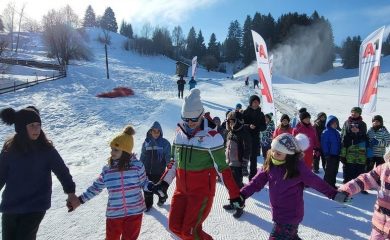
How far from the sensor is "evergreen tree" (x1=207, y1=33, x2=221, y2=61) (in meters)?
98.5

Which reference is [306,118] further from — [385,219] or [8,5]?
[8,5]

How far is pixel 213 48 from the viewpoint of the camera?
3939 inches

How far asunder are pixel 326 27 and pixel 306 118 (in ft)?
295

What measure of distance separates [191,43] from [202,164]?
103 meters

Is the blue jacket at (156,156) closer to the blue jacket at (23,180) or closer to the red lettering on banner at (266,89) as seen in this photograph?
the blue jacket at (23,180)

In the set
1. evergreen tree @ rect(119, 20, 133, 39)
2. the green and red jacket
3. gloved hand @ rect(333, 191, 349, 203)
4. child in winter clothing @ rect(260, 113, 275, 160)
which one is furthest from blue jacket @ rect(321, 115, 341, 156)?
evergreen tree @ rect(119, 20, 133, 39)

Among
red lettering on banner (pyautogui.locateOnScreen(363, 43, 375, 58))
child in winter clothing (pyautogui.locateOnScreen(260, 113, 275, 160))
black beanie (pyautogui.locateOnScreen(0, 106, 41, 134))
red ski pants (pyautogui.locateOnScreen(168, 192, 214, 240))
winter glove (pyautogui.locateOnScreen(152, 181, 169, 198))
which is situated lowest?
child in winter clothing (pyautogui.locateOnScreen(260, 113, 275, 160))

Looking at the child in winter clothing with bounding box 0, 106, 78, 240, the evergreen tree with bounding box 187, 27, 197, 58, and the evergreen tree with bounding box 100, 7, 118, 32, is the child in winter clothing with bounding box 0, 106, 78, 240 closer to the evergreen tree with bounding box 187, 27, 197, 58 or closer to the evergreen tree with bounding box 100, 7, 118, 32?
the evergreen tree with bounding box 187, 27, 197, 58

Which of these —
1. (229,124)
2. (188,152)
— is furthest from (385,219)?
(229,124)

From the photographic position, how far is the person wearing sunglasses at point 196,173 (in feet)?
13.6

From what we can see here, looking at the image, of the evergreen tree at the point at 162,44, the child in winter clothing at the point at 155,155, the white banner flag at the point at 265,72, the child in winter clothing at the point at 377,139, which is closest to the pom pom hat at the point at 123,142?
the child in winter clothing at the point at 155,155

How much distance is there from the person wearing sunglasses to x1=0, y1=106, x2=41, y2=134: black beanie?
5.15 feet

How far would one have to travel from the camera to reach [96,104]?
24.0 meters

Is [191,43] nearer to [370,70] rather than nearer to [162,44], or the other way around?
[162,44]
